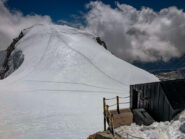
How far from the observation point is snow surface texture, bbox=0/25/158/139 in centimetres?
1013

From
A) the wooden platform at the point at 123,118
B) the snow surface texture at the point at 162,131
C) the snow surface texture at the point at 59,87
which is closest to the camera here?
the snow surface texture at the point at 162,131

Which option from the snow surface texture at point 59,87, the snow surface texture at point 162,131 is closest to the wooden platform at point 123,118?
the snow surface texture at point 162,131

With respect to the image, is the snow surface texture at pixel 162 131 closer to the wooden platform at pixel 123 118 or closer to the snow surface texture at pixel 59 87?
the wooden platform at pixel 123 118

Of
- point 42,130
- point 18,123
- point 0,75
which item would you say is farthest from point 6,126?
point 0,75

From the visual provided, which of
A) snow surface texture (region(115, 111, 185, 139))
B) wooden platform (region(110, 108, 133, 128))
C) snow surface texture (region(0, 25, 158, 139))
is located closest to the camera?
snow surface texture (region(115, 111, 185, 139))

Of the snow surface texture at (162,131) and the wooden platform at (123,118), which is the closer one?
the snow surface texture at (162,131)

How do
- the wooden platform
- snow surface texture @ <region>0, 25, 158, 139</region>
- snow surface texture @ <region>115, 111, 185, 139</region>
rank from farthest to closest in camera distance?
snow surface texture @ <region>0, 25, 158, 139</region>
the wooden platform
snow surface texture @ <region>115, 111, 185, 139</region>

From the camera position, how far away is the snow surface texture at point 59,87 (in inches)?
399

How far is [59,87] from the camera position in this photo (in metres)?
18.5

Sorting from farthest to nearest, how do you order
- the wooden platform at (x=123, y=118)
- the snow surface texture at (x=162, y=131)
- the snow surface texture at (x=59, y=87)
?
the snow surface texture at (x=59, y=87) → the wooden platform at (x=123, y=118) → the snow surface texture at (x=162, y=131)

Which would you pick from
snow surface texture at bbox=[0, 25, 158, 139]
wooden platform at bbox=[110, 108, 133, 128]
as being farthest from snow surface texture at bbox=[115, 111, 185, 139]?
snow surface texture at bbox=[0, 25, 158, 139]

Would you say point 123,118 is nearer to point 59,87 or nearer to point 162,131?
point 162,131

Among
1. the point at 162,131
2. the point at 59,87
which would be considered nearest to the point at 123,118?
the point at 162,131

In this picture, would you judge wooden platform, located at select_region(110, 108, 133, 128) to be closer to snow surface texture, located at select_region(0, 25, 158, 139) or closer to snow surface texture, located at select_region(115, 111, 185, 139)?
snow surface texture, located at select_region(115, 111, 185, 139)
